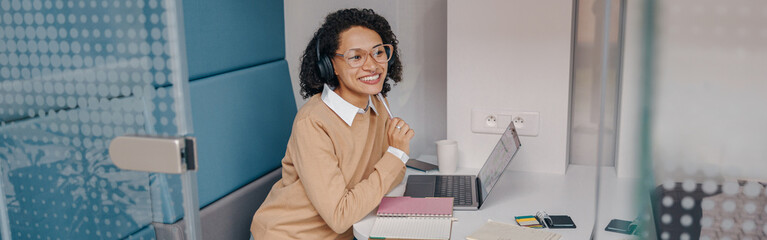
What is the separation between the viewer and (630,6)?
1.80ft

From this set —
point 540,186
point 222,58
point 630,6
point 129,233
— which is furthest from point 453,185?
point 630,6

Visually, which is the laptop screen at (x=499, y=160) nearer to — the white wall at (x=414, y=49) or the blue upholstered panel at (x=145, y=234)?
the white wall at (x=414, y=49)

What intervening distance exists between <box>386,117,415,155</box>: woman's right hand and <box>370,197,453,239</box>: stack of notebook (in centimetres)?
14

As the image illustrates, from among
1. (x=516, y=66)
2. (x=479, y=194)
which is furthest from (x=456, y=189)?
(x=516, y=66)

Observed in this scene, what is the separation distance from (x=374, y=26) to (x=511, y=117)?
51cm

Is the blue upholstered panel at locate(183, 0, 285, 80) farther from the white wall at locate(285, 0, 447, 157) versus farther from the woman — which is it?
the woman

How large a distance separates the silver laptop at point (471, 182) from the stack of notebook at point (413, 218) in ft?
0.23

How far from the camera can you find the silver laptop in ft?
5.11

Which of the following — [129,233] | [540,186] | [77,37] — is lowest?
[540,186]

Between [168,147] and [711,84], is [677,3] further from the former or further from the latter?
[168,147]

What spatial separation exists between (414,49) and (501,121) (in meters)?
0.46

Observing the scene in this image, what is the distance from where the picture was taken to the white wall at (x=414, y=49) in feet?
6.96

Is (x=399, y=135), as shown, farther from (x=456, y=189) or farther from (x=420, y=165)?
(x=420, y=165)

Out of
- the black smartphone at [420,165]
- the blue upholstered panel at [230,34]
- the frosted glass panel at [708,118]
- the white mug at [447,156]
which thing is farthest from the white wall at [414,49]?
the frosted glass panel at [708,118]
